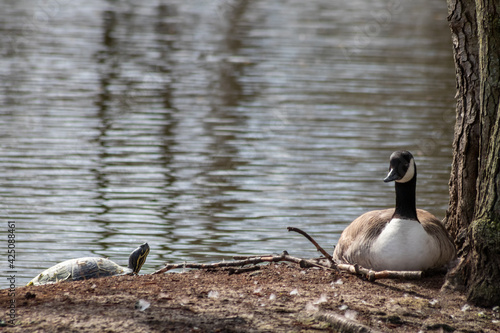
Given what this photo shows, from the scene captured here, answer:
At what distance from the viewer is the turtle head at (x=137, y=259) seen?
771cm

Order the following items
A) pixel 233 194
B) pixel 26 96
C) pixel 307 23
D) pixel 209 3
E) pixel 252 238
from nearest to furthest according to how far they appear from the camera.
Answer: pixel 252 238 → pixel 233 194 → pixel 26 96 → pixel 307 23 → pixel 209 3

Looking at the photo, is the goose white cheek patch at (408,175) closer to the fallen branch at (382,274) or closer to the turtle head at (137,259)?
the fallen branch at (382,274)

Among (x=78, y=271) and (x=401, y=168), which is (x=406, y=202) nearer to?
(x=401, y=168)

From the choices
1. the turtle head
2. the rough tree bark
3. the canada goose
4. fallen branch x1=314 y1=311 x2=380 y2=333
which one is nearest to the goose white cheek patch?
the canada goose

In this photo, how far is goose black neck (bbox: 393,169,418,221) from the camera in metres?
6.68

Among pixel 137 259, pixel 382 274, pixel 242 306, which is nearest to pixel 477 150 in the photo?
pixel 382 274

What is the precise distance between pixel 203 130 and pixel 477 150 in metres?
8.04

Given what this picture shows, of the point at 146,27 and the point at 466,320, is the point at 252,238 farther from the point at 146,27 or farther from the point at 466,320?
the point at 146,27

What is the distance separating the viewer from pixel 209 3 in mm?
31547

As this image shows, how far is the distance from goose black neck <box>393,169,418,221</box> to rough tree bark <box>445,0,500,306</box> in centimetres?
50

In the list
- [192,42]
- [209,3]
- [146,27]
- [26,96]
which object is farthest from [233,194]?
[209,3]

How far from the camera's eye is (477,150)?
6.79 m

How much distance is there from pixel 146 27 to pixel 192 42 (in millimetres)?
3013

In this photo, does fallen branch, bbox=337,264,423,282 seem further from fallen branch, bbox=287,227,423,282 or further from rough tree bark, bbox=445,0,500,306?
rough tree bark, bbox=445,0,500,306
